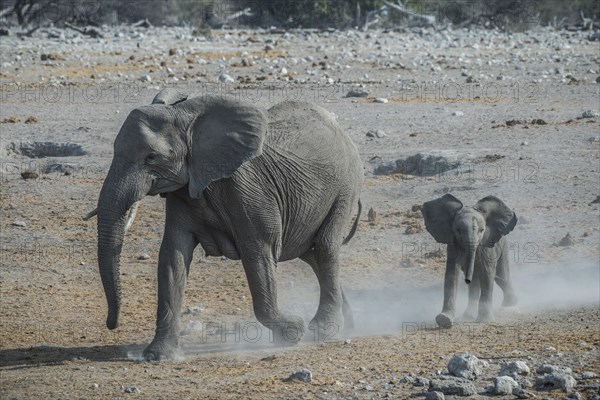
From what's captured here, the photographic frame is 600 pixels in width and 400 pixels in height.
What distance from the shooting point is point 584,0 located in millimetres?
41219

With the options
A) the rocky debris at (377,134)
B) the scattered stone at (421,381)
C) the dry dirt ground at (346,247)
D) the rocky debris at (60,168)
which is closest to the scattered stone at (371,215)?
the dry dirt ground at (346,247)

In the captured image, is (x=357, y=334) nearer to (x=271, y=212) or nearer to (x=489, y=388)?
(x=271, y=212)

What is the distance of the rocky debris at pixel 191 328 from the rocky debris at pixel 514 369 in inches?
117

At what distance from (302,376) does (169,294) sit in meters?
1.45

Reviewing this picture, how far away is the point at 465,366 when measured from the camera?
8023 mm

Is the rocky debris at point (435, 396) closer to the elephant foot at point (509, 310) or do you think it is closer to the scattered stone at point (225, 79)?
Result: the elephant foot at point (509, 310)

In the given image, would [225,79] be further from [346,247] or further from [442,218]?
[442,218]

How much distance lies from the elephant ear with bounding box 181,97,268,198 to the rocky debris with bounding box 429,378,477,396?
7.25 feet

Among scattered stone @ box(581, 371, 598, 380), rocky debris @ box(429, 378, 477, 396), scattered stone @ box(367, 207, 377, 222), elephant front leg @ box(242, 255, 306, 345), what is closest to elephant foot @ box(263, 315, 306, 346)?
elephant front leg @ box(242, 255, 306, 345)

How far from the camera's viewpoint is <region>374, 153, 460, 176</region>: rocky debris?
1545cm

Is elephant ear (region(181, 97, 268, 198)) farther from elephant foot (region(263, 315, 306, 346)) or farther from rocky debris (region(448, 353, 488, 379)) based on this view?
rocky debris (region(448, 353, 488, 379))

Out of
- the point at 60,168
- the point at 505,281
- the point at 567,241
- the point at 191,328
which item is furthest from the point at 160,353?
the point at 60,168

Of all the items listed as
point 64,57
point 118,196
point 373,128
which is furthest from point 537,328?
point 64,57

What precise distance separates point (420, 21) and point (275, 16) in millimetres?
4395
